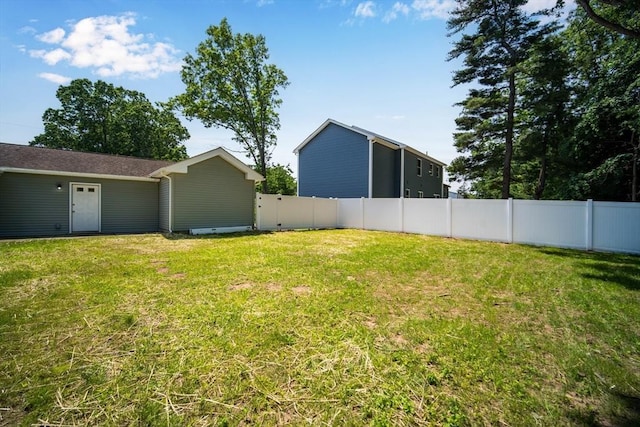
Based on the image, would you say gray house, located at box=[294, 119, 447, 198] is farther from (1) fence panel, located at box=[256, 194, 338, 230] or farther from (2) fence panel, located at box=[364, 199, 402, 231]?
(1) fence panel, located at box=[256, 194, 338, 230]

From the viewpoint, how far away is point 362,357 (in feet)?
8.61

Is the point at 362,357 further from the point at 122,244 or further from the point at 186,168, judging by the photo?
the point at 186,168

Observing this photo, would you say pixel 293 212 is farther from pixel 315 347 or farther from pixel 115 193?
pixel 315 347

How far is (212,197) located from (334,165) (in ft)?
27.6

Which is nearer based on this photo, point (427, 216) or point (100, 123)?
point (427, 216)

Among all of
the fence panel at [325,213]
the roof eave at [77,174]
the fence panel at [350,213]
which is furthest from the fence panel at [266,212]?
the roof eave at [77,174]

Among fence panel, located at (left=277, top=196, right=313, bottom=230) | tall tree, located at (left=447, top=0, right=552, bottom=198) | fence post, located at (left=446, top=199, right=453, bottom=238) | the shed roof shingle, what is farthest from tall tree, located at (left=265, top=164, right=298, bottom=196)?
fence post, located at (left=446, top=199, right=453, bottom=238)

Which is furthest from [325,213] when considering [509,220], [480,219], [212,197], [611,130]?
[611,130]

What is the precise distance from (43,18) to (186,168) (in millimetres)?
6424

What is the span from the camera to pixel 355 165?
660 inches

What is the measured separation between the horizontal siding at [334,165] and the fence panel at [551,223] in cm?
797

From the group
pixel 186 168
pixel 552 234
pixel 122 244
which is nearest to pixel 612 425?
pixel 552 234

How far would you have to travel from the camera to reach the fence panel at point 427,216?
11664 mm

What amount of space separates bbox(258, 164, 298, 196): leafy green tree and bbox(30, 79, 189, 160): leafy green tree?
40.3ft
